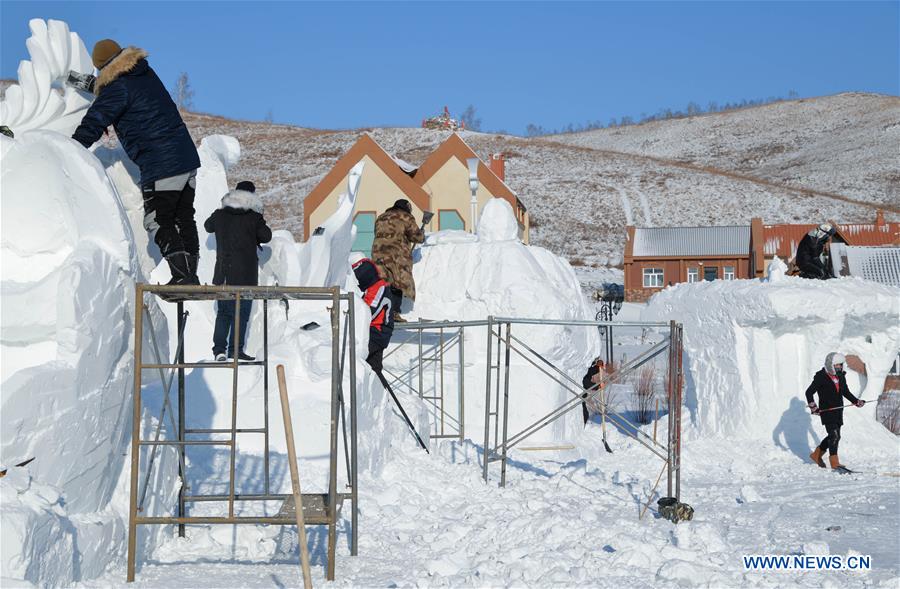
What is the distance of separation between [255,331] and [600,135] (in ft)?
266

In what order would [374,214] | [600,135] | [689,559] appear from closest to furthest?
[689,559] < [374,214] < [600,135]

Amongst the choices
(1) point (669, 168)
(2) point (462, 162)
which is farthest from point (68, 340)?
(1) point (669, 168)

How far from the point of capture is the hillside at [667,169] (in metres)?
47.8

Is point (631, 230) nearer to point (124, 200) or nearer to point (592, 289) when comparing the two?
point (592, 289)

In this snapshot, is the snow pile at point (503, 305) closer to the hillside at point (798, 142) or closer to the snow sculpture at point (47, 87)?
the snow sculpture at point (47, 87)

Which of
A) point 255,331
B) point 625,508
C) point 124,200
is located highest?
point 124,200

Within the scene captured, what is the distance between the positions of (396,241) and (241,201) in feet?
16.8

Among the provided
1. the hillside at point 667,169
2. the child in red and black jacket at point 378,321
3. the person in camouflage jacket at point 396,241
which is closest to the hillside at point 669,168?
the hillside at point 667,169

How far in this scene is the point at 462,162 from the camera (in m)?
25.7

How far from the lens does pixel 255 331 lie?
332 inches

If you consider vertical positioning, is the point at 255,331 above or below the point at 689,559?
above

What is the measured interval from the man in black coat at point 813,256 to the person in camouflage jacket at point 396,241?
4.85 metres

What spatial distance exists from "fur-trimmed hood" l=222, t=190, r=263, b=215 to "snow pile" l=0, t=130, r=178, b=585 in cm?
169

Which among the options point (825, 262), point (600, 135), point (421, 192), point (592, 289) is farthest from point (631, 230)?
point (600, 135)
